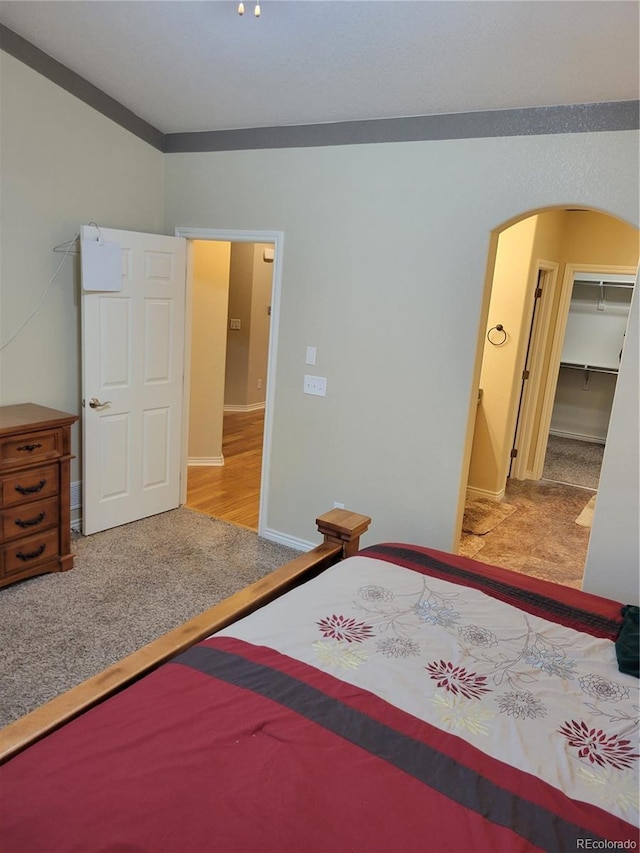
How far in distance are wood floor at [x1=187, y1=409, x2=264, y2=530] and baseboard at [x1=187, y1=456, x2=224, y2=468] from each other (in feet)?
0.12

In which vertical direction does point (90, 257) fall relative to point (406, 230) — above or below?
below

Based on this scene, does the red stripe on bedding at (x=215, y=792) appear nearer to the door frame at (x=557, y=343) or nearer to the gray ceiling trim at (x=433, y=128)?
the gray ceiling trim at (x=433, y=128)

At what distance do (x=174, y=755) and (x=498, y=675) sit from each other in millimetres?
855

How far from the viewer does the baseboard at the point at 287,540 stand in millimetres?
4066

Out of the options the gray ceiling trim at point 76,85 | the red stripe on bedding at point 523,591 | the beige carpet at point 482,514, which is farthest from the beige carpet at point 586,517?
the gray ceiling trim at point 76,85

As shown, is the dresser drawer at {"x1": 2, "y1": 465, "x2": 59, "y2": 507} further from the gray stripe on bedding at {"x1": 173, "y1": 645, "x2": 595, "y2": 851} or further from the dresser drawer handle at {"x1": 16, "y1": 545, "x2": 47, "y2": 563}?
the gray stripe on bedding at {"x1": 173, "y1": 645, "x2": 595, "y2": 851}

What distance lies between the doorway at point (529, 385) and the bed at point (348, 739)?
8.19 ft

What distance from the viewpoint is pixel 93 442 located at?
12.8 ft

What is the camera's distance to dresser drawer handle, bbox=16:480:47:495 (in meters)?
3.24

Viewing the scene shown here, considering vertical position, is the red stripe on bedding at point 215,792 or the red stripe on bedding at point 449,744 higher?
the red stripe on bedding at point 449,744

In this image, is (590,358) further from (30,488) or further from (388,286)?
(30,488)

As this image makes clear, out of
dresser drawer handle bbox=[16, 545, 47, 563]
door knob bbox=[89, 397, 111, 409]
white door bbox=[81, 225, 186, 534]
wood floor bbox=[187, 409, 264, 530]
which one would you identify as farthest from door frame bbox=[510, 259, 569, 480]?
dresser drawer handle bbox=[16, 545, 47, 563]

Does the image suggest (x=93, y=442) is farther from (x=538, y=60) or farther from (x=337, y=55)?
(x=538, y=60)

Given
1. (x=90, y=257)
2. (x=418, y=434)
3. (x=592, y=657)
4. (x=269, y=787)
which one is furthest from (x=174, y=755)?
(x=90, y=257)
